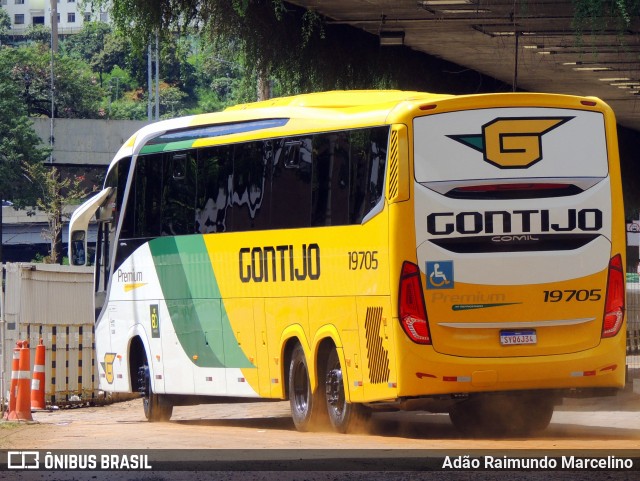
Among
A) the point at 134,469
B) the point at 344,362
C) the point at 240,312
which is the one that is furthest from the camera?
the point at 240,312

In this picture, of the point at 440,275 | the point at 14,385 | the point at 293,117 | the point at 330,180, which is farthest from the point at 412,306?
the point at 14,385

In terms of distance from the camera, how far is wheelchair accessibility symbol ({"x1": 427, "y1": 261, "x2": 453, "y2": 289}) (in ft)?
47.9

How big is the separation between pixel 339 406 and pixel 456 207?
272 cm

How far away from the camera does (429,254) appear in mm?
14578

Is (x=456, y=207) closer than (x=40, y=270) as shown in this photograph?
Yes

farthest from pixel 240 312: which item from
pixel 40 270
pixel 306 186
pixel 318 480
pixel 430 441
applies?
pixel 318 480

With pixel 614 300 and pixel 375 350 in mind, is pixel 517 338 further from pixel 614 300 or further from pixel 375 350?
pixel 375 350

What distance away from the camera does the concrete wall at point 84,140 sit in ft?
309

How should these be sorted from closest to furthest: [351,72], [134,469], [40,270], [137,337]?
[134,469] < [137,337] < [40,270] < [351,72]

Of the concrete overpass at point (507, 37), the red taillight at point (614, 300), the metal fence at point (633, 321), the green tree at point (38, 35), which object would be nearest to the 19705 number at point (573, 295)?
the red taillight at point (614, 300)

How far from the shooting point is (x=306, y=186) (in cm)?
1645

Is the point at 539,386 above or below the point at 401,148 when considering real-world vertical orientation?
below

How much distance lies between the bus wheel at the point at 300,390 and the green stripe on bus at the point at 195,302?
111 centimetres

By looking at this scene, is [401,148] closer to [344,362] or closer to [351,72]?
[344,362]
